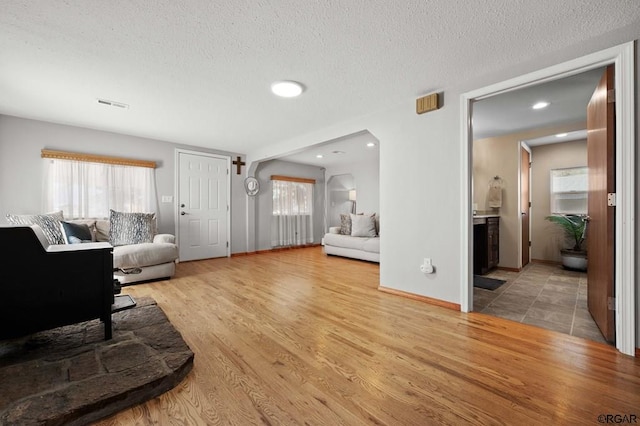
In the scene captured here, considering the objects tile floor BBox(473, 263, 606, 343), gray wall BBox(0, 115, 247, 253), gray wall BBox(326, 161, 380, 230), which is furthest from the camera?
gray wall BBox(326, 161, 380, 230)

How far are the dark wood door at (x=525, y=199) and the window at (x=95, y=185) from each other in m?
6.19

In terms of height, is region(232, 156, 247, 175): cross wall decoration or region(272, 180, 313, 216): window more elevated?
region(232, 156, 247, 175): cross wall decoration

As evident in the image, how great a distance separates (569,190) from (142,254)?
6763 millimetres

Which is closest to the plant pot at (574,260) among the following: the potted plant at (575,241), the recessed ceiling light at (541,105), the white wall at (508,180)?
the potted plant at (575,241)

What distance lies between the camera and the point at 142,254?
3.39 m

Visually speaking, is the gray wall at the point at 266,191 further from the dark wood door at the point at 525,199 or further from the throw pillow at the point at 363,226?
the dark wood door at the point at 525,199

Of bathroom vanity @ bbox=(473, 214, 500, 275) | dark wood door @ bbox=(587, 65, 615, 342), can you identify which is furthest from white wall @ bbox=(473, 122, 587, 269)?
dark wood door @ bbox=(587, 65, 615, 342)

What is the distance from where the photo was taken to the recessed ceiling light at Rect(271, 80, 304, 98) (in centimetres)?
246

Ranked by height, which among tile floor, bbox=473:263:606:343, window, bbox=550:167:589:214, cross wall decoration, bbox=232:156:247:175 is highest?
cross wall decoration, bbox=232:156:247:175

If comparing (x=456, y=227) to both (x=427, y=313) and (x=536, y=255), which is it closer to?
(x=427, y=313)

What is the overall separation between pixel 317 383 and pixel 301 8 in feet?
7.05

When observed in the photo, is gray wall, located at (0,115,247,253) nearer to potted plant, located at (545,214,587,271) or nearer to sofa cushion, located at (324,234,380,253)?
sofa cushion, located at (324,234,380,253)

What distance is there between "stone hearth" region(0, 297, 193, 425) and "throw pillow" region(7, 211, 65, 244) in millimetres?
1767

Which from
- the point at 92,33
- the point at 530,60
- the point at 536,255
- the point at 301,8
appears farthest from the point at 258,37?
the point at 536,255
